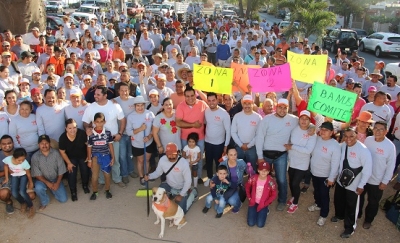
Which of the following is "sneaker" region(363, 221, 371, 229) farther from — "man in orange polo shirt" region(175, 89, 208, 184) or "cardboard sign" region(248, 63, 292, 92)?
"man in orange polo shirt" region(175, 89, 208, 184)

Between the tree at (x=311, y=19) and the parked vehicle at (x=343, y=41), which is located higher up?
the tree at (x=311, y=19)

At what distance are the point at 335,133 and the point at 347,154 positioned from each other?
0.92 meters

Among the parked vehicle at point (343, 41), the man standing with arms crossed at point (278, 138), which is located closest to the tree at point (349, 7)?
the parked vehicle at point (343, 41)

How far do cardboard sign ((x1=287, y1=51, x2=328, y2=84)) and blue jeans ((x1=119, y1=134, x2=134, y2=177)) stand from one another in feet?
10.8

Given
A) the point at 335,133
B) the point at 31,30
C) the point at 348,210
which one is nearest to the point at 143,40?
the point at 31,30

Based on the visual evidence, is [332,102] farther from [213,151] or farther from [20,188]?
[20,188]

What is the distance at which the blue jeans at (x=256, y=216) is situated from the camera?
5446 millimetres

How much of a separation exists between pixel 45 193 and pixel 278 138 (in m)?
3.98

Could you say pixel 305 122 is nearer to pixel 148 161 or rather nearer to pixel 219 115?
pixel 219 115

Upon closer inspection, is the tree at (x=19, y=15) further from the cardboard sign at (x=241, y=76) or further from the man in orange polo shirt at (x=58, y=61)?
the cardboard sign at (x=241, y=76)

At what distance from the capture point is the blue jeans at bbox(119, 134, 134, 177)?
659 cm

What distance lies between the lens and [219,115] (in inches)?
241

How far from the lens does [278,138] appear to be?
5641 mm

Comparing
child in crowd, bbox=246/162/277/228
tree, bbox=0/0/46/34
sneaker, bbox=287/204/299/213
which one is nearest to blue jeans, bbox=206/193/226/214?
child in crowd, bbox=246/162/277/228
